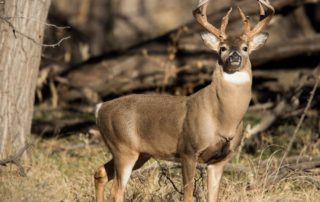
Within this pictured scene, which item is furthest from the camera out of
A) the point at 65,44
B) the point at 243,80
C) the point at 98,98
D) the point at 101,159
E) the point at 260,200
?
the point at 65,44

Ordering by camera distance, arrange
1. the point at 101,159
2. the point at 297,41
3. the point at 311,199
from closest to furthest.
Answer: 1. the point at 311,199
2. the point at 101,159
3. the point at 297,41

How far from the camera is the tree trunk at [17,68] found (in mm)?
5312

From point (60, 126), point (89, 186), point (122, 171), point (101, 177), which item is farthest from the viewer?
point (60, 126)

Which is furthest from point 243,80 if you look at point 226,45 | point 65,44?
point 65,44

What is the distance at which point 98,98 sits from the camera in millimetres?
8734

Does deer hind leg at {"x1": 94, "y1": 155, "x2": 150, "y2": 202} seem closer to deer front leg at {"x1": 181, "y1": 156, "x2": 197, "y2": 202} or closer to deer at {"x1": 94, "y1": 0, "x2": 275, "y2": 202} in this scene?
deer at {"x1": 94, "y1": 0, "x2": 275, "y2": 202}

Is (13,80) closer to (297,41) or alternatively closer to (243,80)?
(243,80)

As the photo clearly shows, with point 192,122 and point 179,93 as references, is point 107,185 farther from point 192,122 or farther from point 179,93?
point 179,93

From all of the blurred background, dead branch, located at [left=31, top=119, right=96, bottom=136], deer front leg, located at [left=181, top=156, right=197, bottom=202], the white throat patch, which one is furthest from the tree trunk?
the white throat patch

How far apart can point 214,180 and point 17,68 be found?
8.71 feet

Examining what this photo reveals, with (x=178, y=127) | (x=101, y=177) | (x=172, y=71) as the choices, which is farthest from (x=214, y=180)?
(x=172, y=71)

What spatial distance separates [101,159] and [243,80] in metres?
2.59

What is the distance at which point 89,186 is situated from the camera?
5250mm

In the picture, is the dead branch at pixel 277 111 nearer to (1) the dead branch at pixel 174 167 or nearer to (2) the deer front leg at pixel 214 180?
(1) the dead branch at pixel 174 167
